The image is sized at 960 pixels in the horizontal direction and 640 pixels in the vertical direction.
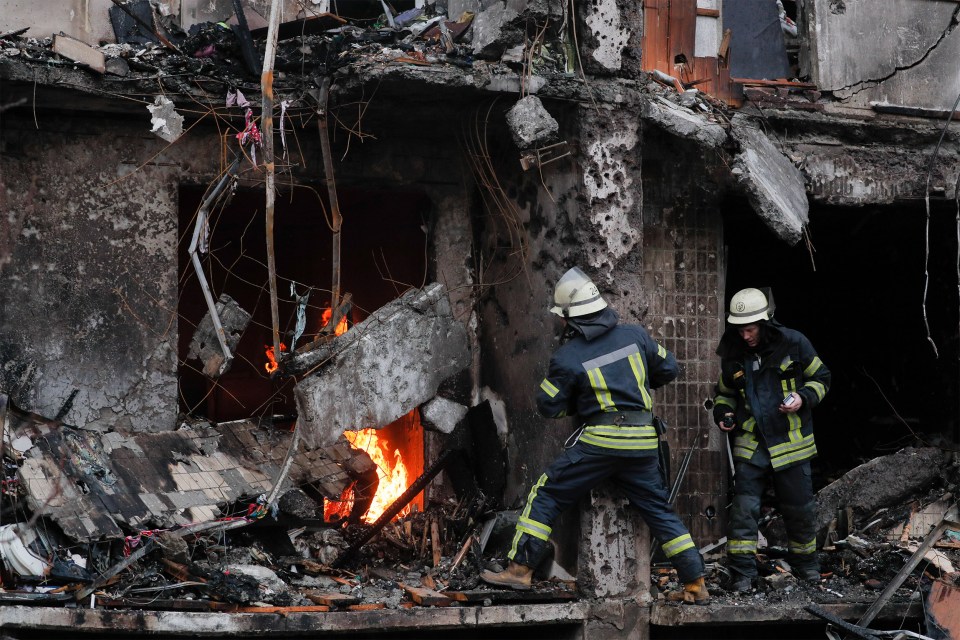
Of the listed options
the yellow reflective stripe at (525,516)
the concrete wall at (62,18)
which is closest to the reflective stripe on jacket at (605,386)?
the yellow reflective stripe at (525,516)

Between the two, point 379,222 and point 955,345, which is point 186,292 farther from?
point 955,345

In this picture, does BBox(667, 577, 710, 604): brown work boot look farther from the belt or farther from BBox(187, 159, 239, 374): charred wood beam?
BBox(187, 159, 239, 374): charred wood beam

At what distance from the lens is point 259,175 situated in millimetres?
8258

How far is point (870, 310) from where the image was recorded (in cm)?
1163

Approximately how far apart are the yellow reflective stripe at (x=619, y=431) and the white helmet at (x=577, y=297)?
70cm

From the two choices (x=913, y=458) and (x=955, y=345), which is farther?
(x=955, y=345)

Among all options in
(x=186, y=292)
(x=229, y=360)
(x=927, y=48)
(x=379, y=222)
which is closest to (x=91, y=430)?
(x=229, y=360)

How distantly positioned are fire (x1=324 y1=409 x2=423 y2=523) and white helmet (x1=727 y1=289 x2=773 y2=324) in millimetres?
2680

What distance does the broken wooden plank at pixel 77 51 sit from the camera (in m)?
7.20

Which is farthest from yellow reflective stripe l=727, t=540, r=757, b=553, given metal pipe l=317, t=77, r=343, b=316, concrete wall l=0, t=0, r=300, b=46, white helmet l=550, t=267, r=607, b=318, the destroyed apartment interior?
concrete wall l=0, t=0, r=300, b=46

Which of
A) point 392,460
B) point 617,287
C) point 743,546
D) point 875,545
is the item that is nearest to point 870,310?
point 875,545

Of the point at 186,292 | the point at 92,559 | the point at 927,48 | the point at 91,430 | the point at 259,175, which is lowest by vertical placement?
the point at 92,559

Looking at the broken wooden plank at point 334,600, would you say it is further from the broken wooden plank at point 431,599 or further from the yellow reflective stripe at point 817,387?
the yellow reflective stripe at point 817,387

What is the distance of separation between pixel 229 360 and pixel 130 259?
1022 millimetres
